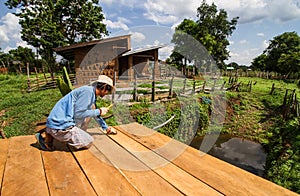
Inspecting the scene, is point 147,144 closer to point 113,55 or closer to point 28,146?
point 28,146

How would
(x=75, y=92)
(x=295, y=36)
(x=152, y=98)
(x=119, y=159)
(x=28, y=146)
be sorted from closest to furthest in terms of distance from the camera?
(x=119, y=159), (x=75, y=92), (x=28, y=146), (x=152, y=98), (x=295, y=36)

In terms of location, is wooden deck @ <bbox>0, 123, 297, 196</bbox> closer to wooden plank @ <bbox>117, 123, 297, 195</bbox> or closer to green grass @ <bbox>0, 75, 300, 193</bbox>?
wooden plank @ <bbox>117, 123, 297, 195</bbox>

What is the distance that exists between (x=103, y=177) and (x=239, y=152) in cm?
760

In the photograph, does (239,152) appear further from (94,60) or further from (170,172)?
(94,60)

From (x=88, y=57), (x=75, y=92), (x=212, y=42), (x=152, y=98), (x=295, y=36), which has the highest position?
(x=295, y=36)

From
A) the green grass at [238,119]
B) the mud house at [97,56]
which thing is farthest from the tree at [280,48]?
the mud house at [97,56]

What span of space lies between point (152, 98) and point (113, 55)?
19.4ft

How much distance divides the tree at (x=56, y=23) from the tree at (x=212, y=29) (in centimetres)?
1087

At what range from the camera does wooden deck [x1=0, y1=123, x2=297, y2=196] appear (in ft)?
4.45

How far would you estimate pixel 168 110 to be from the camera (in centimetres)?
755

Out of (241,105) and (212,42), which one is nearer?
(241,105)

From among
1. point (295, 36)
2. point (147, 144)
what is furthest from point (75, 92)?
point (295, 36)

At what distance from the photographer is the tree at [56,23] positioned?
17.9m

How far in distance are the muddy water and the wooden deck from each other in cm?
571
